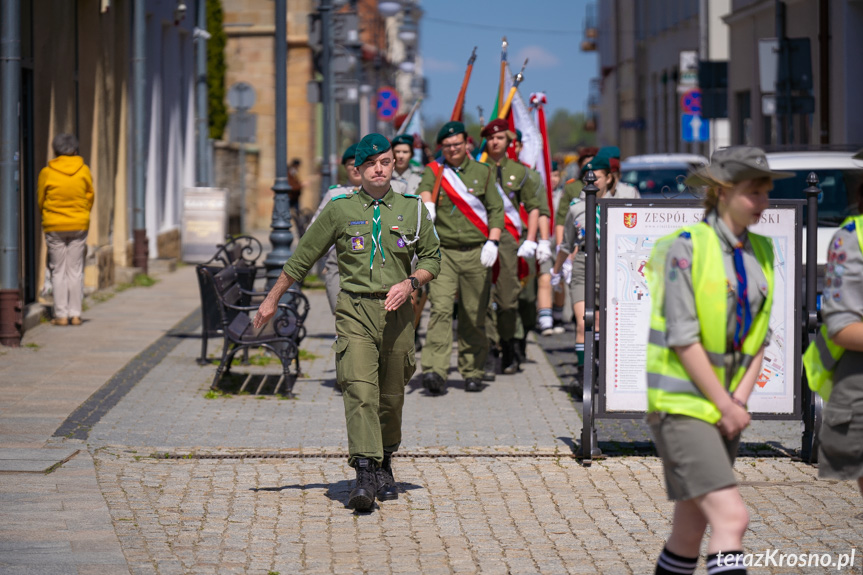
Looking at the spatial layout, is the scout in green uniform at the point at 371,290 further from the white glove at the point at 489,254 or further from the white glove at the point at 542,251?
the white glove at the point at 542,251

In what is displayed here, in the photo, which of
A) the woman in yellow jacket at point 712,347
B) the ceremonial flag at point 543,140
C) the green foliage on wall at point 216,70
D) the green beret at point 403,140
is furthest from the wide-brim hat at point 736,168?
the green foliage on wall at point 216,70

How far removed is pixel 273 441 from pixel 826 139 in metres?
16.5

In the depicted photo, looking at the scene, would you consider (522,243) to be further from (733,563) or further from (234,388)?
(733,563)

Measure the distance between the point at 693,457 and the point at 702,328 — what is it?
41 cm

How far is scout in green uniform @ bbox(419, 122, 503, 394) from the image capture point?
10.2 m

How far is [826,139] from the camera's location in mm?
22734

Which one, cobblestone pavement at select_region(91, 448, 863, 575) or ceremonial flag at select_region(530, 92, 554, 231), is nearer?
cobblestone pavement at select_region(91, 448, 863, 575)

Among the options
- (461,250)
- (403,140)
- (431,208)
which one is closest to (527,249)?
(461,250)

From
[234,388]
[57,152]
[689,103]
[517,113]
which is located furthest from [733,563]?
[689,103]

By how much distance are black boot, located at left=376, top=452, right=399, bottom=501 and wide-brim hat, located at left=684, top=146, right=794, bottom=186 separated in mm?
2947

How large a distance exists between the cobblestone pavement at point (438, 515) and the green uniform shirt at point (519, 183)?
144 inches

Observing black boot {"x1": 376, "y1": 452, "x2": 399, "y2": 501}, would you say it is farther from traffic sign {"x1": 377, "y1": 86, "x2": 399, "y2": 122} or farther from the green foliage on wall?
the green foliage on wall

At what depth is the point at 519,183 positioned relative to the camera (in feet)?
36.9

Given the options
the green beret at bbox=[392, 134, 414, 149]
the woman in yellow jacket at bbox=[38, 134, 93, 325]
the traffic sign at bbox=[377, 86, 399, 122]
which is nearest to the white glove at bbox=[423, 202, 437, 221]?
the green beret at bbox=[392, 134, 414, 149]
